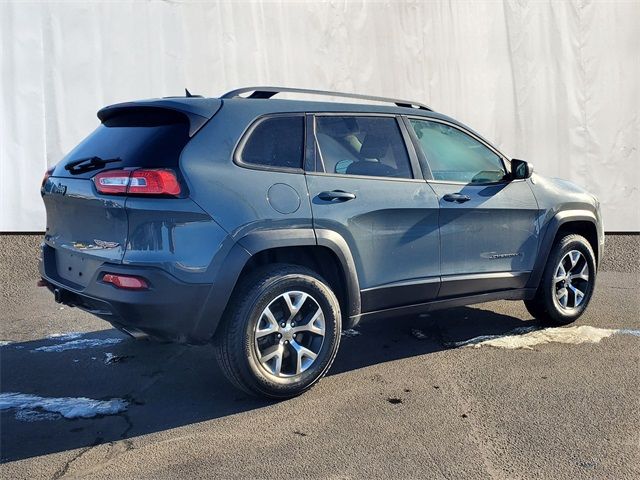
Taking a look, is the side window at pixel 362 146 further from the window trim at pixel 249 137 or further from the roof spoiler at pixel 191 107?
the roof spoiler at pixel 191 107

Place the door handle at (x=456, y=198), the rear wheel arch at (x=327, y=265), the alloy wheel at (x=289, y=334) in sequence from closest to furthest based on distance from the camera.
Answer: the alloy wheel at (x=289, y=334) < the rear wheel arch at (x=327, y=265) < the door handle at (x=456, y=198)

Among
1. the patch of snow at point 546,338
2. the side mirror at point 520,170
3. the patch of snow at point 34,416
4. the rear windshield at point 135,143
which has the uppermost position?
the rear windshield at point 135,143

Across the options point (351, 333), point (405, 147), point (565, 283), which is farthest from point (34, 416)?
point (565, 283)

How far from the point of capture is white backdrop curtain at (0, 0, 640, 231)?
7.20 meters

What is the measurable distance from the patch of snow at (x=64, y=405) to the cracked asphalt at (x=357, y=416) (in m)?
0.06

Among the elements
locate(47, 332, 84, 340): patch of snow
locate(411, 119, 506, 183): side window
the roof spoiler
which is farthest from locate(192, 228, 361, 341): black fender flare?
locate(47, 332, 84, 340): patch of snow

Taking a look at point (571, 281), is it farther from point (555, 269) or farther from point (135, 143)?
point (135, 143)

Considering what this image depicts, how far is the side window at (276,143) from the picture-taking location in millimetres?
3570

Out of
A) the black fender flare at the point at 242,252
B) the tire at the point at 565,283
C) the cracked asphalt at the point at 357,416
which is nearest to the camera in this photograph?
the cracked asphalt at the point at 357,416

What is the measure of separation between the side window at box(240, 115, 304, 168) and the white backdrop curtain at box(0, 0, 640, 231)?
13.6ft

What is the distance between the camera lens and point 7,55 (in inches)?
280

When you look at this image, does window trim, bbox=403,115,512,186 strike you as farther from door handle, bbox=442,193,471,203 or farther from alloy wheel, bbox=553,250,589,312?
alloy wheel, bbox=553,250,589,312

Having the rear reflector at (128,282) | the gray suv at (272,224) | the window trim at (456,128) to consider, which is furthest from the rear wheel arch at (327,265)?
the window trim at (456,128)

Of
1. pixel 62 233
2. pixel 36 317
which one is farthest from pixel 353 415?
pixel 36 317
